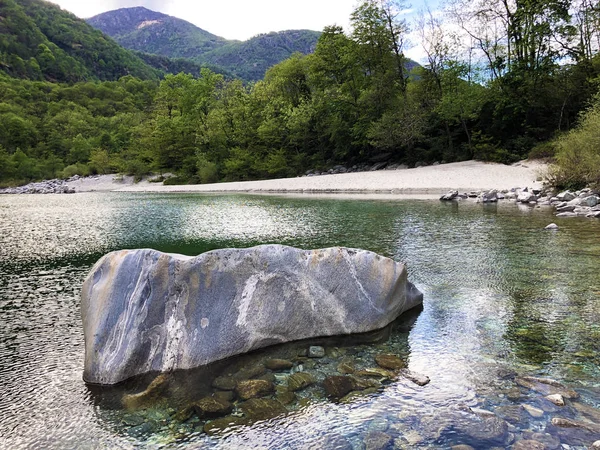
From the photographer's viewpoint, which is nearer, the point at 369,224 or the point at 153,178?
the point at 369,224

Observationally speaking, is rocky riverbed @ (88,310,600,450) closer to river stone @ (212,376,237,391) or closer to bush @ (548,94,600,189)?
river stone @ (212,376,237,391)

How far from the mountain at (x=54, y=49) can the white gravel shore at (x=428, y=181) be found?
4714 inches

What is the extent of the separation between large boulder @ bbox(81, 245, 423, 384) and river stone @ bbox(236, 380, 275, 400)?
0.70 m

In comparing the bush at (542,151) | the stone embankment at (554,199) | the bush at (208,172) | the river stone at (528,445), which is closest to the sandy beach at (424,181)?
the bush at (542,151)

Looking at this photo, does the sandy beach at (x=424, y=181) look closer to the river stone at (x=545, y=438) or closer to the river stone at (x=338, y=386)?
the river stone at (x=338, y=386)

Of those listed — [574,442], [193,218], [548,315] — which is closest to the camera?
[574,442]

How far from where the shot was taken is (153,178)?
5753cm

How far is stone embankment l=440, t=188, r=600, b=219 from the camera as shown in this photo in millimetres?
15391

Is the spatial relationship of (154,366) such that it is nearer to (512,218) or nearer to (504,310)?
(504,310)

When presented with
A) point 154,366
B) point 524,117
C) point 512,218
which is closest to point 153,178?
point 524,117

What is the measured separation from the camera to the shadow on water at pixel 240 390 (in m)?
3.63

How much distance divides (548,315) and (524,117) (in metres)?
34.8

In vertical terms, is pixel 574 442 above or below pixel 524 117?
below

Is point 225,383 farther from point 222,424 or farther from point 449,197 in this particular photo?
point 449,197
